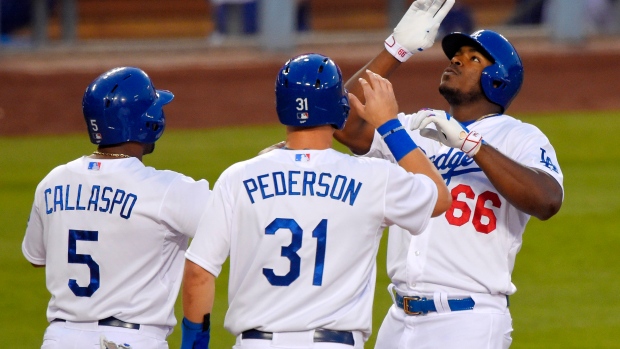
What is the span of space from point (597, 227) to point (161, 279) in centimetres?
627

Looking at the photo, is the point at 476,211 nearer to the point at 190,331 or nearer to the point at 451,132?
the point at 451,132

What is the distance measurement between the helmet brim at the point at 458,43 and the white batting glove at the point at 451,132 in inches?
24.3

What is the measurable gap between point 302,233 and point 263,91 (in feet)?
39.0

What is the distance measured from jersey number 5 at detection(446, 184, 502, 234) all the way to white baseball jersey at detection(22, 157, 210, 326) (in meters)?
1.03

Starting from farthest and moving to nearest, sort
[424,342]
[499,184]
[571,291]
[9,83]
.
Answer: [9,83] → [571,291] → [424,342] → [499,184]

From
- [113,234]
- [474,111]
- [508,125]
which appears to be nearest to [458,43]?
[474,111]

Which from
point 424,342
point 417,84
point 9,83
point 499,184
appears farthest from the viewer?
point 417,84

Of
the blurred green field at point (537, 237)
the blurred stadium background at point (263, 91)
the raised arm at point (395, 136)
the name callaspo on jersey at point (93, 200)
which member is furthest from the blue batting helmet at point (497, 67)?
the blurred stadium background at point (263, 91)

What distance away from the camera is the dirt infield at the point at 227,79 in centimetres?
1442

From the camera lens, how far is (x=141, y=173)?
395 centimetres

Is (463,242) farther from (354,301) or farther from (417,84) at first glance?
(417,84)

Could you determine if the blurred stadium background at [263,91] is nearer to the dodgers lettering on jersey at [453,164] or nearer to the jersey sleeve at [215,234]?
the dodgers lettering on jersey at [453,164]

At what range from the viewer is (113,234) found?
388 centimetres

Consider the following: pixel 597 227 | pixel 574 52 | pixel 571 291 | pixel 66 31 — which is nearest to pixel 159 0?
pixel 66 31
